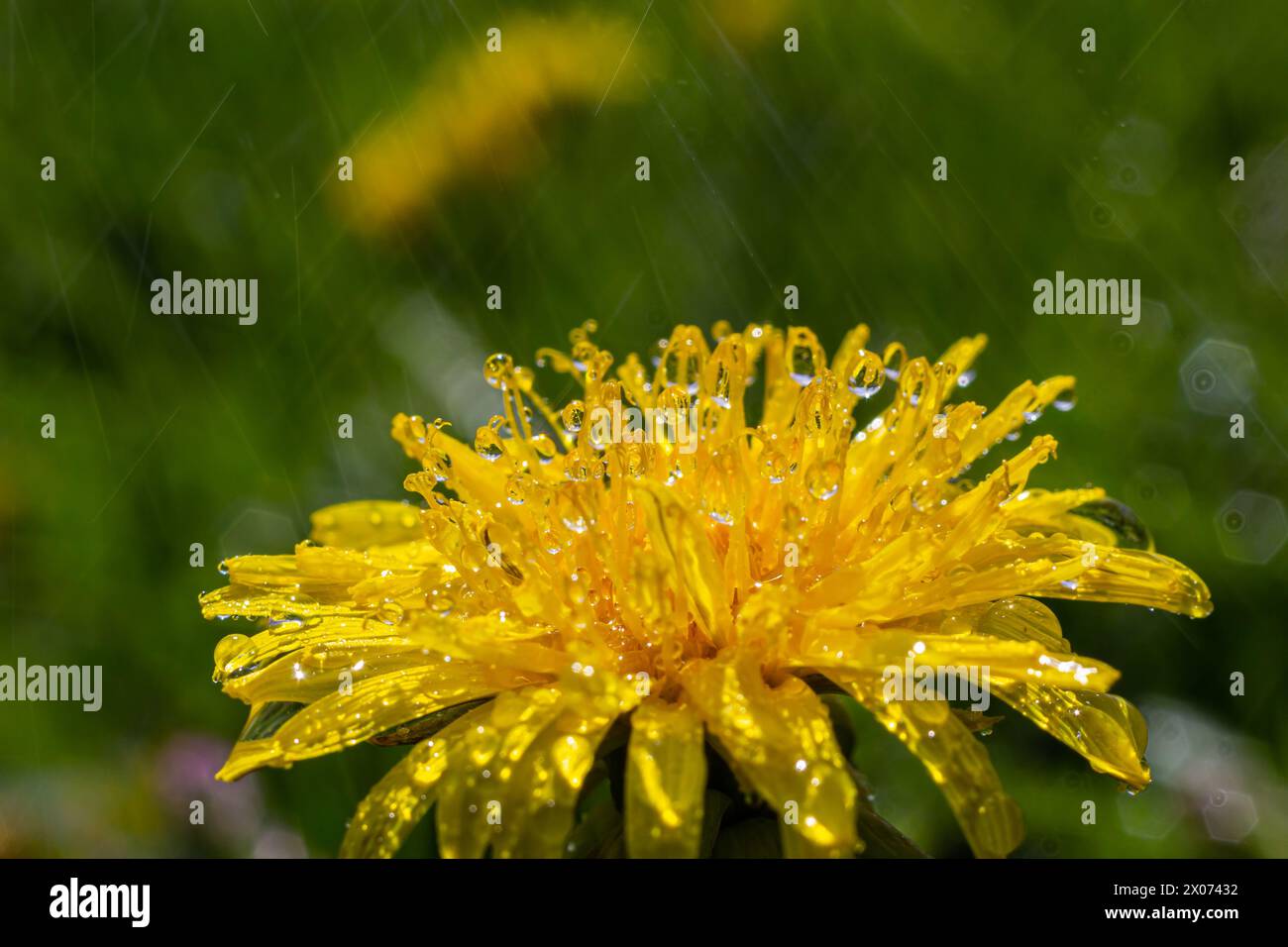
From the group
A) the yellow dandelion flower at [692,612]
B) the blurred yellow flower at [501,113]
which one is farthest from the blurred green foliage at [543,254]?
the yellow dandelion flower at [692,612]

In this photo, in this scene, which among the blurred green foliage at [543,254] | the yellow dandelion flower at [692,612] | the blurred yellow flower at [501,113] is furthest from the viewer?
the blurred yellow flower at [501,113]

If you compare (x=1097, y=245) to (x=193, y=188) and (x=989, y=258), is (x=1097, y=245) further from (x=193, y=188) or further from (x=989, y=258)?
(x=193, y=188)

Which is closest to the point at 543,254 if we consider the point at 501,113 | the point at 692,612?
the point at 501,113

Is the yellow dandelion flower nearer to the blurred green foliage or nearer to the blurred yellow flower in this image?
the blurred green foliage

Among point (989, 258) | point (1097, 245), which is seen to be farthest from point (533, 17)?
point (1097, 245)

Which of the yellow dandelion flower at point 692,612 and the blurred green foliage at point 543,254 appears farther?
the blurred green foliage at point 543,254

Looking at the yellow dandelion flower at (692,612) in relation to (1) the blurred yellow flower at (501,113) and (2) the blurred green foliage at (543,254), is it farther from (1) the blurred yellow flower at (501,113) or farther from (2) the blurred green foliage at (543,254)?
(1) the blurred yellow flower at (501,113)
